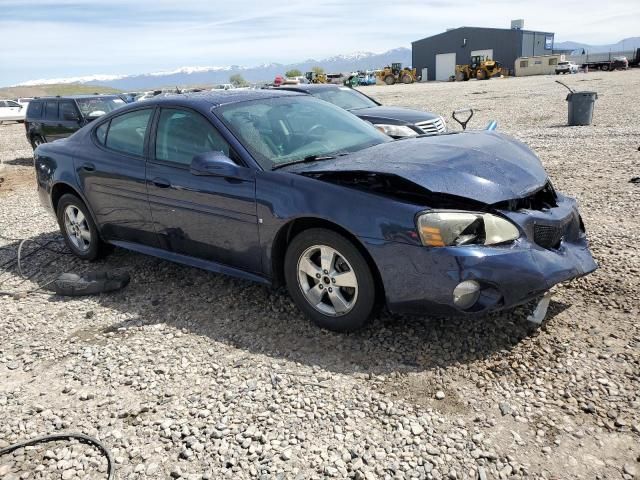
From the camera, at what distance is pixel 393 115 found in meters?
9.38

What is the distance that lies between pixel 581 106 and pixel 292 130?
1133 centimetres

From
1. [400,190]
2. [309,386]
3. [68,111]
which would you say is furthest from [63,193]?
[68,111]

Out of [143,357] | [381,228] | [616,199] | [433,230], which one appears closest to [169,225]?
[143,357]

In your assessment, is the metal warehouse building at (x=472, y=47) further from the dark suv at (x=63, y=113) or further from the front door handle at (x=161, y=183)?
the front door handle at (x=161, y=183)

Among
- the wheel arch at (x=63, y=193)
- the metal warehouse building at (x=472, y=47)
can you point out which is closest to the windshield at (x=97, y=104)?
the wheel arch at (x=63, y=193)

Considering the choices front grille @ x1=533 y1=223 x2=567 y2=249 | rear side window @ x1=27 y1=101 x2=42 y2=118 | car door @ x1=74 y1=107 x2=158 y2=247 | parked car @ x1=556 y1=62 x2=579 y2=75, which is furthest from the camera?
parked car @ x1=556 y1=62 x2=579 y2=75

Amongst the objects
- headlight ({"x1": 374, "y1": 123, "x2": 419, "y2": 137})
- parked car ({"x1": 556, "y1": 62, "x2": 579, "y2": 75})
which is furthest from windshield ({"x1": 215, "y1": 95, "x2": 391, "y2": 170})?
parked car ({"x1": 556, "y1": 62, "x2": 579, "y2": 75})

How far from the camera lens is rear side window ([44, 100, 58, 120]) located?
1335 cm

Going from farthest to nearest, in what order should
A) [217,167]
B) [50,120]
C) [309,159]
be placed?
1. [50,120]
2. [309,159]
3. [217,167]

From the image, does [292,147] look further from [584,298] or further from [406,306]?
[584,298]

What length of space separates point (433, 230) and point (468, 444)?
1.15m

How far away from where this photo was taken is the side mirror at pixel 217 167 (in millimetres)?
3654

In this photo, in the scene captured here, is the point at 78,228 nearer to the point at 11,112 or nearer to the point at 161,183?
the point at 161,183

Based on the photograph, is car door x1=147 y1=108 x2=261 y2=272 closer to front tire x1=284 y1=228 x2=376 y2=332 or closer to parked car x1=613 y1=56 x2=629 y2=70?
front tire x1=284 y1=228 x2=376 y2=332
